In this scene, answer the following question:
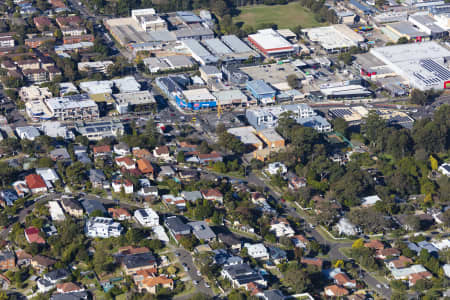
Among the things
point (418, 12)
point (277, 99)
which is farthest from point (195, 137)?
point (418, 12)

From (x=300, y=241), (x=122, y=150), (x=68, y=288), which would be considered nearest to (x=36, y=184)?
(x=122, y=150)

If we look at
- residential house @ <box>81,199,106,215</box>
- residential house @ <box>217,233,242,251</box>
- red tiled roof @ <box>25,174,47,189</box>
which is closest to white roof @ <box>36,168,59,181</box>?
red tiled roof @ <box>25,174,47,189</box>

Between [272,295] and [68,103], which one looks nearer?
[272,295]

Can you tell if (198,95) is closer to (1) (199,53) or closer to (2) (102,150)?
(1) (199,53)

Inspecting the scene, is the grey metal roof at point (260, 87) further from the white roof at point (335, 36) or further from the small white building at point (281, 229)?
the small white building at point (281, 229)

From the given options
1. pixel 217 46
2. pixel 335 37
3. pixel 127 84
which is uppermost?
pixel 335 37
